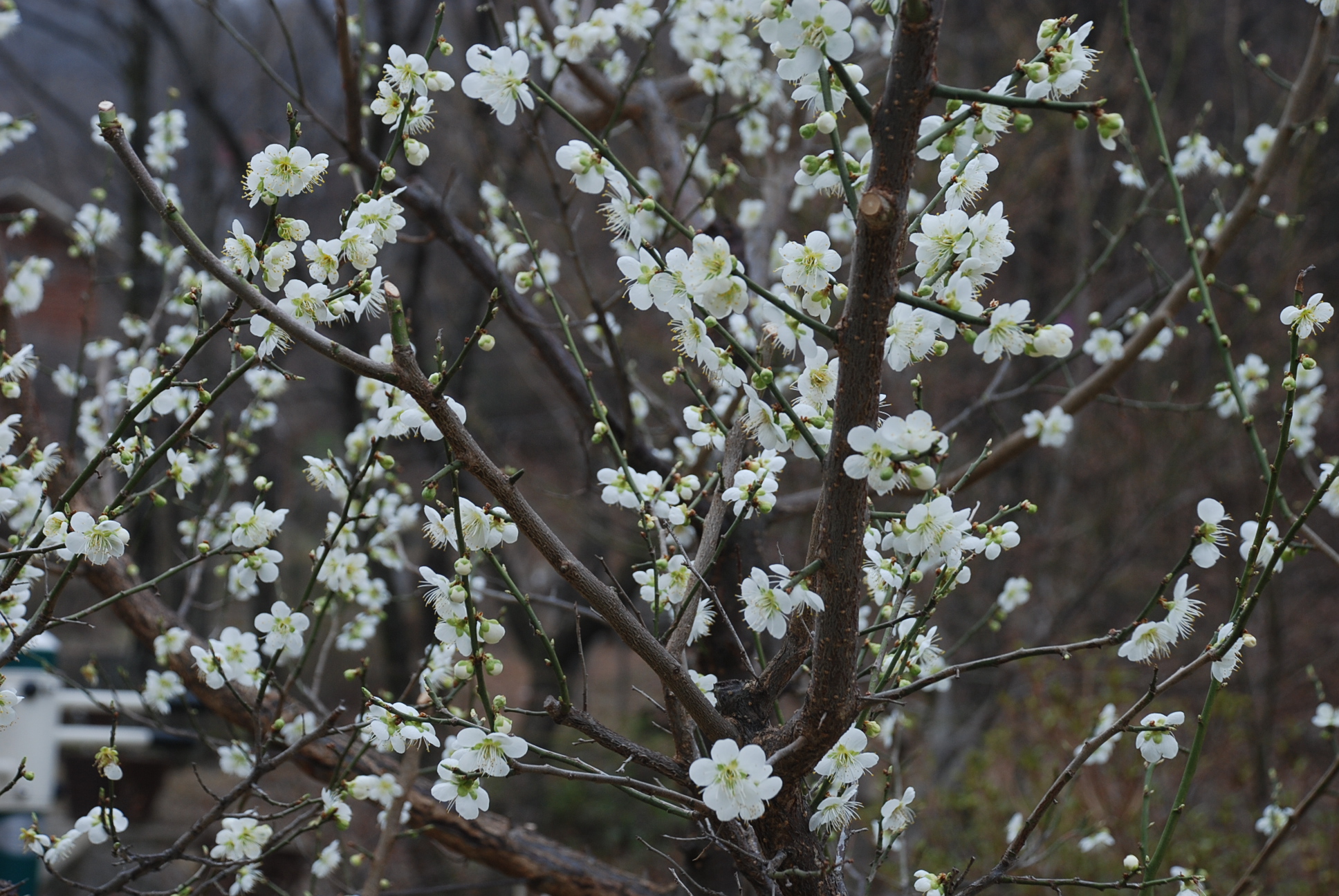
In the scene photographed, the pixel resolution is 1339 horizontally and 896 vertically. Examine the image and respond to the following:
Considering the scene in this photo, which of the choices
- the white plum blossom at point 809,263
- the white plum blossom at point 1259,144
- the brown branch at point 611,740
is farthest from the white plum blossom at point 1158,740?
the white plum blossom at point 1259,144

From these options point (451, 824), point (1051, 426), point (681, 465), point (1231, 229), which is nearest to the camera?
point (681, 465)

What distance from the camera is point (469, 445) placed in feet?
4.40

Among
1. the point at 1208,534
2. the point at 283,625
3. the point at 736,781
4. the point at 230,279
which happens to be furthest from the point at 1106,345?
the point at 230,279

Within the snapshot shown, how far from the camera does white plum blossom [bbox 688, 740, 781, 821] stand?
1.25m

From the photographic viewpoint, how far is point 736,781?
4.16ft

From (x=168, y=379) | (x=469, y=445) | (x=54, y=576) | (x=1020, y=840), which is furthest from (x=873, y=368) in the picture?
(x=54, y=576)

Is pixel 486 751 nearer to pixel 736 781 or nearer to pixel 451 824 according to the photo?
pixel 736 781

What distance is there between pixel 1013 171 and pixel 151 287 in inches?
261

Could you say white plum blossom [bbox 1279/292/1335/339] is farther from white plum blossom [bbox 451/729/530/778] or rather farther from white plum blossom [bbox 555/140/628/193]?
white plum blossom [bbox 451/729/530/778]

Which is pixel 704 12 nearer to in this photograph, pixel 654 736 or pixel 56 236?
pixel 654 736

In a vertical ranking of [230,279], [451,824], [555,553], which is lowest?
[451,824]

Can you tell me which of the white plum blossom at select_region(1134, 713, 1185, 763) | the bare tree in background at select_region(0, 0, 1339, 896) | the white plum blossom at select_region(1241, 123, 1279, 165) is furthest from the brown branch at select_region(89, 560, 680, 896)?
the white plum blossom at select_region(1241, 123, 1279, 165)

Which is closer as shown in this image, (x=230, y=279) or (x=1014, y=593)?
(x=230, y=279)

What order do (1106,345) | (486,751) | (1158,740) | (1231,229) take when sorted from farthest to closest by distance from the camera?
(1106,345)
(1231,229)
(1158,740)
(486,751)
